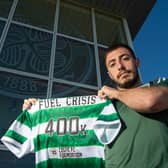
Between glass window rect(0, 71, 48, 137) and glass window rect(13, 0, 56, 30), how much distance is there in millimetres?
1162

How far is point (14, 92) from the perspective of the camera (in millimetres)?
4258

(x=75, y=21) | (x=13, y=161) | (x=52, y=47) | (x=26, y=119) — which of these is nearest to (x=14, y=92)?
(x=13, y=161)

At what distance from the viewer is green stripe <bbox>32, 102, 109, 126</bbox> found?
2.07m

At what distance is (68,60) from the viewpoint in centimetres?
505

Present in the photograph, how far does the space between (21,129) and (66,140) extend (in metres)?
0.30

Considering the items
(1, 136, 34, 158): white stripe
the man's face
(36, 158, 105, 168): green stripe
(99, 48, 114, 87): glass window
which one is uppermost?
(99, 48, 114, 87): glass window

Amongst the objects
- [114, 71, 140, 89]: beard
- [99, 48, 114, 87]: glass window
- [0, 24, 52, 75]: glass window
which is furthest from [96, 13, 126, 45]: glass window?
[114, 71, 140, 89]: beard

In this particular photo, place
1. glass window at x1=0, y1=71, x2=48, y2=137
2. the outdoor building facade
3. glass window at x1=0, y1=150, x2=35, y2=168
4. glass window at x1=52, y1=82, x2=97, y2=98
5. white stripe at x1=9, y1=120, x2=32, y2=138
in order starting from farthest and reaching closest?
glass window at x1=52, y1=82, x2=97, y2=98 < the outdoor building facade < glass window at x1=0, y1=71, x2=48, y2=137 < glass window at x1=0, y1=150, x2=35, y2=168 < white stripe at x1=9, y1=120, x2=32, y2=138

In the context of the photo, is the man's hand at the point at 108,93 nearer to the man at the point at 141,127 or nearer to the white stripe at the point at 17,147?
the man at the point at 141,127

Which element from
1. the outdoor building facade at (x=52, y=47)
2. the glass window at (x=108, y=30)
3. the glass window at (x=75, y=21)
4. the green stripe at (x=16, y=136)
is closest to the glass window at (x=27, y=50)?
the outdoor building facade at (x=52, y=47)

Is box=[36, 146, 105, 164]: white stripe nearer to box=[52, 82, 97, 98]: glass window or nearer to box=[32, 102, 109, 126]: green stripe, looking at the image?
box=[32, 102, 109, 126]: green stripe

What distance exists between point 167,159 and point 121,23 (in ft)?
16.9

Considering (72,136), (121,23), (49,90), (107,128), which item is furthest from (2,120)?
(121,23)

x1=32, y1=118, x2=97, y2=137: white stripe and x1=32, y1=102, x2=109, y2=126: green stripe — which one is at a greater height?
x1=32, y1=102, x2=109, y2=126: green stripe
